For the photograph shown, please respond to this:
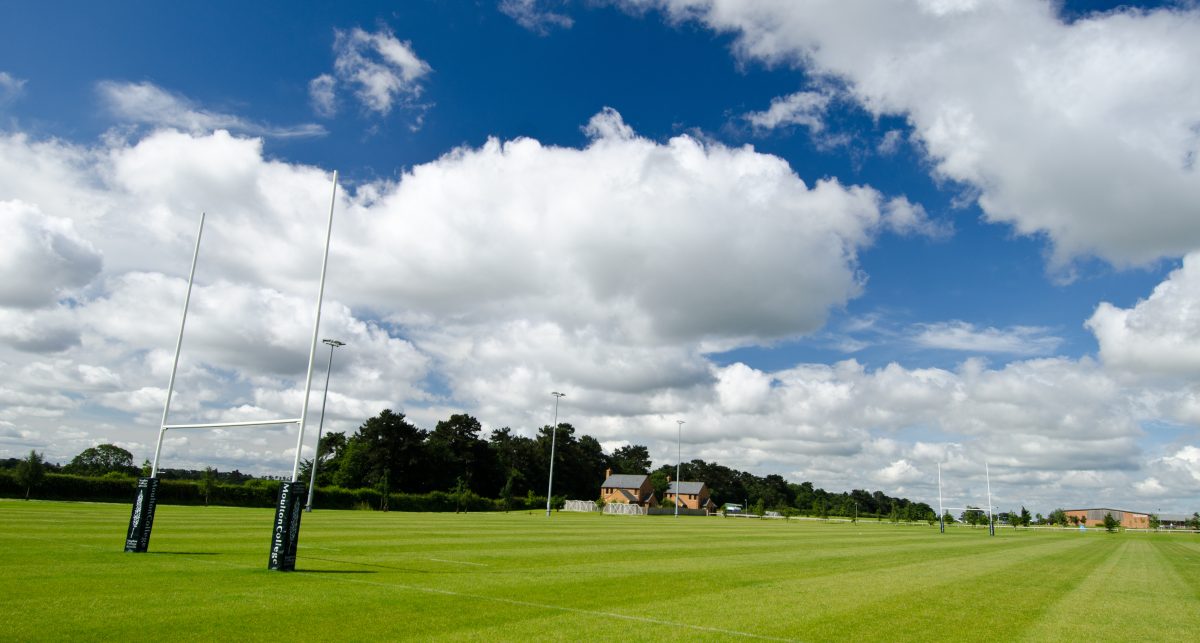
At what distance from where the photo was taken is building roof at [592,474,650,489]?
420ft

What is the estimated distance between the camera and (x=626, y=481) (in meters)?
130

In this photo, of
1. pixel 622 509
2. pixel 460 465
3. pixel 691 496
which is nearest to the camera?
pixel 622 509

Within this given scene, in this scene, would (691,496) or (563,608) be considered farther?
(691,496)

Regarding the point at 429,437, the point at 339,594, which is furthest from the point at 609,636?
the point at 429,437

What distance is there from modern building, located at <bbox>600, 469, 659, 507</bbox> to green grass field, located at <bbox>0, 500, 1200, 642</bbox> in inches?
4151

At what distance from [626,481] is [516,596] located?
119569 mm

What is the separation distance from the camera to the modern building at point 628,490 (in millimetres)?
126875

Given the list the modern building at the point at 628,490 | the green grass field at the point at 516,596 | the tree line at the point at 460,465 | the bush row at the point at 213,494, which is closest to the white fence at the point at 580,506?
the tree line at the point at 460,465

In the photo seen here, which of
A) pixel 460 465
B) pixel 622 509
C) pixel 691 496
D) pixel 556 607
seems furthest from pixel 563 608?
pixel 691 496

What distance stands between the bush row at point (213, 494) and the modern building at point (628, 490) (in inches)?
2053

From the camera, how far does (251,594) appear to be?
1184 centimetres

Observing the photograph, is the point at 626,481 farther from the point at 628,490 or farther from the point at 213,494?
the point at 213,494

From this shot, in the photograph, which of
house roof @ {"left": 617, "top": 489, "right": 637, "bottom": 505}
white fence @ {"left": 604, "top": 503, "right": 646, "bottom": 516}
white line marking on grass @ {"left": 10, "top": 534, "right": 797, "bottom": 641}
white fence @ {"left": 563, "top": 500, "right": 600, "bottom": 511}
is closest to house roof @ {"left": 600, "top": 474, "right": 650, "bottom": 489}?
house roof @ {"left": 617, "top": 489, "right": 637, "bottom": 505}

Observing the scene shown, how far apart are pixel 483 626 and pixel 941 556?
1089 inches
